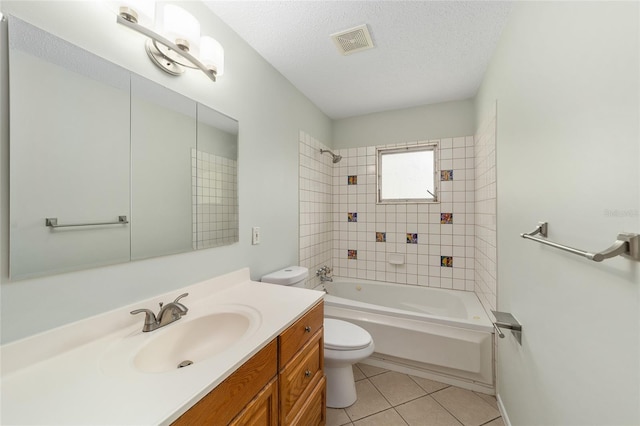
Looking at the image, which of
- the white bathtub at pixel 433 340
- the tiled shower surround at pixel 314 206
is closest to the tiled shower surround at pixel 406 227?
the tiled shower surround at pixel 314 206

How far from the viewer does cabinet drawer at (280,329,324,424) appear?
3.19ft

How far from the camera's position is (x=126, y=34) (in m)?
0.96

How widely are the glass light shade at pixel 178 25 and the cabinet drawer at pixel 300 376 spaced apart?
1.45 m

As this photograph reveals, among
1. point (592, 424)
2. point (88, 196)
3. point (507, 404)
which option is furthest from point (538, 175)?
point (88, 196)

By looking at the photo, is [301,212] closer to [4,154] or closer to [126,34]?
[126,34]

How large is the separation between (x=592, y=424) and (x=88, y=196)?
1.76 meters

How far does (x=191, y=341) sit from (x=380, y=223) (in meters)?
2.18

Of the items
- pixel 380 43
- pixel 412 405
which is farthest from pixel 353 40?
pixel 412 405

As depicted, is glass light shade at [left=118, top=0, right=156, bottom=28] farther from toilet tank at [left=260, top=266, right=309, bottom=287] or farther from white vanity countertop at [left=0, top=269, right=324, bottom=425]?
toilet tank at [left=260, top=266, right=309, bottom=287]

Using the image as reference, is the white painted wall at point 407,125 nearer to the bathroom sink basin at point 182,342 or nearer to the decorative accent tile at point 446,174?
the decorative accent tile at point 446,174

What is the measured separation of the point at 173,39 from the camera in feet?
3.33

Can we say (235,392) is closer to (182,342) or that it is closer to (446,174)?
(182,342)

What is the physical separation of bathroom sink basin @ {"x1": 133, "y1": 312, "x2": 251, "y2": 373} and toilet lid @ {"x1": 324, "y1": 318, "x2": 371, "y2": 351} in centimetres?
70

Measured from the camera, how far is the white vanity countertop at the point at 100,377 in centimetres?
54
